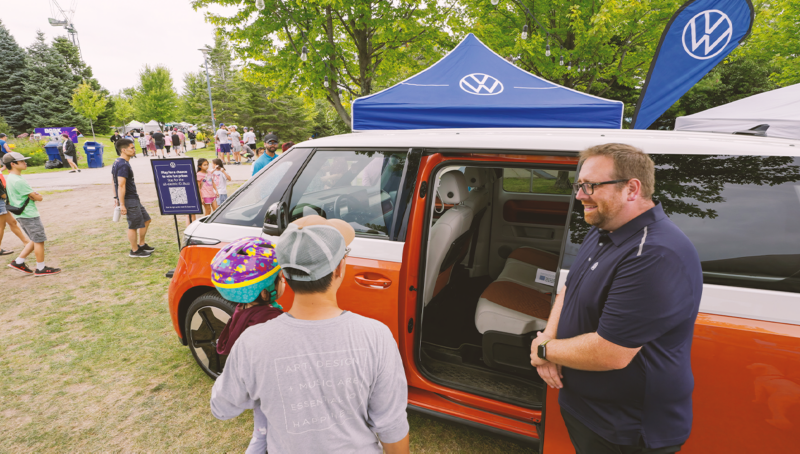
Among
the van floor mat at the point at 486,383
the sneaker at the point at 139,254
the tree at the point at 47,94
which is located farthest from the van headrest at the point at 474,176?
the tree at the point at 47,94

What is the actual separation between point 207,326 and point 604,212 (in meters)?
2.83

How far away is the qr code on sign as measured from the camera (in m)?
5.96

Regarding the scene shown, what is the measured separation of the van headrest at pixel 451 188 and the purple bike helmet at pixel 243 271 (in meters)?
1.78

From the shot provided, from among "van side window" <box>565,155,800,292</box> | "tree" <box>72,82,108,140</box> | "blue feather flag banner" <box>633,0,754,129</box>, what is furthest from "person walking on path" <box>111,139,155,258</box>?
"tree" <box>72,82,108,140</box>

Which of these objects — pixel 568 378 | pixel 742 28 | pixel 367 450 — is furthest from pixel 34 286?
pixel 742 28

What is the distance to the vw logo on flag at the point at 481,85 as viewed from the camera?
471 centimetres

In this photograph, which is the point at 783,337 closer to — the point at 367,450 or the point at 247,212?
the point at 367,450

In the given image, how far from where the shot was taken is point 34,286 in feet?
16.5

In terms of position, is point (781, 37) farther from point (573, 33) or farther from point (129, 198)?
point (129, 198)

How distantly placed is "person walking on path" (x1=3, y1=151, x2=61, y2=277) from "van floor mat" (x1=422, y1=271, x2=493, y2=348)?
556 cm

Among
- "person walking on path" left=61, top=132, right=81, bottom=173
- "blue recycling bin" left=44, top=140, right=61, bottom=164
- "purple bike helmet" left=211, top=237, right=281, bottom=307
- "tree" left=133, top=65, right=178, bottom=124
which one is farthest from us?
"tree" left=133, top=65, right=178, bottom=124

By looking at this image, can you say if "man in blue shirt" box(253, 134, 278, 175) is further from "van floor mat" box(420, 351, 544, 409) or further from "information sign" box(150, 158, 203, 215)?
"van floor mat" box(420, 351, 544, 409)

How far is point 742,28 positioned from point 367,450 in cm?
481

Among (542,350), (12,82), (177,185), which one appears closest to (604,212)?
(542,350)
